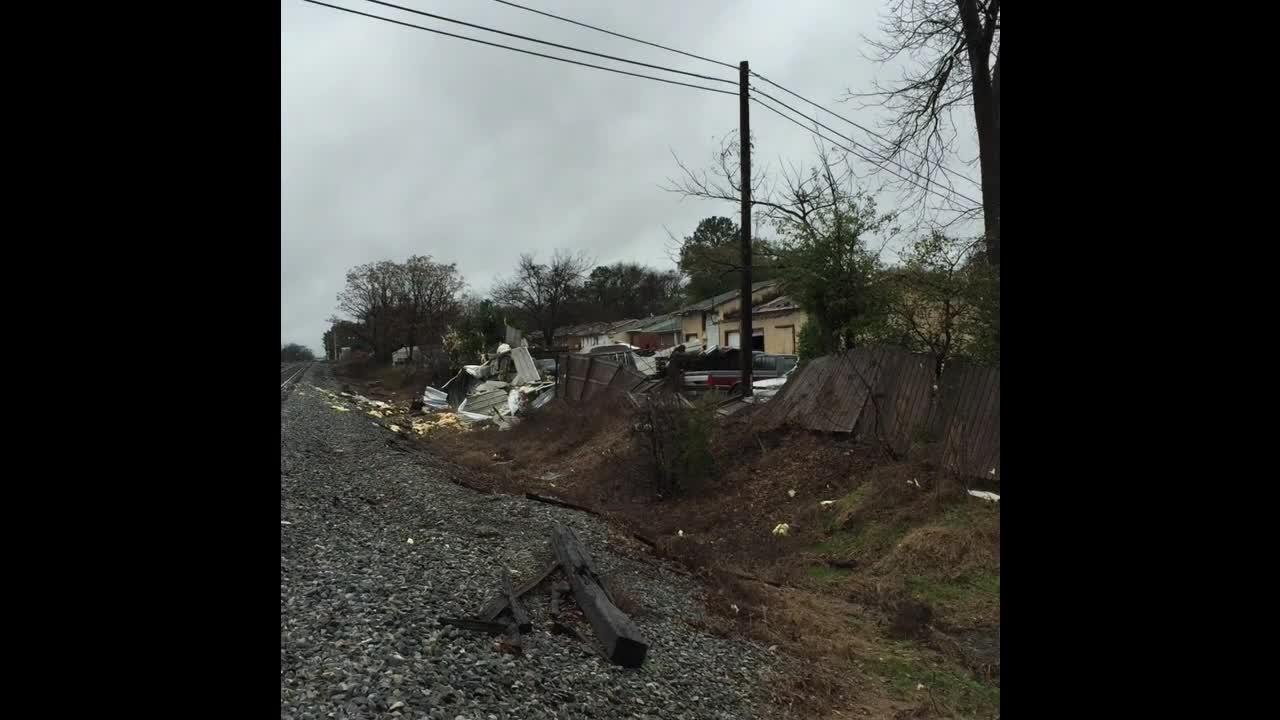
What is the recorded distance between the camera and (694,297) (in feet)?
178

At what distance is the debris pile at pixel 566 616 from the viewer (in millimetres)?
5184

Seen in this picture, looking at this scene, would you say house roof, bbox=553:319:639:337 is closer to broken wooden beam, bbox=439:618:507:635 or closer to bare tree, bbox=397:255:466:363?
bare tree, bbox=397:255:466:363

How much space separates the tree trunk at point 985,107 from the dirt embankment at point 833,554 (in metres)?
4.73

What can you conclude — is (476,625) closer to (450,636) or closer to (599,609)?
(450,636)

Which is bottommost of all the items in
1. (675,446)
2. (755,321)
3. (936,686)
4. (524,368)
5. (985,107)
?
(936,686)

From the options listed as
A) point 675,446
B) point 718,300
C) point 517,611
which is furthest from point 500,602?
point 718,300

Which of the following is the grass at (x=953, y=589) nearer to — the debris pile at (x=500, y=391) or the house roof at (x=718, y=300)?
the debris pile at (x=500, y=391)

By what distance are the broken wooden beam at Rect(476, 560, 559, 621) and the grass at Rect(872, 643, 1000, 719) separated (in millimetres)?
2852

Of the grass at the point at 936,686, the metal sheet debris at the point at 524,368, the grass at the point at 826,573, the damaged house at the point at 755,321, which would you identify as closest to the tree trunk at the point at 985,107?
the grass at the point at 826,573

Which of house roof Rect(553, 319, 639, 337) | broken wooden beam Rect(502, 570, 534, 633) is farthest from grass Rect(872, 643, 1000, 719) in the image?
house roof Rect(553, 319, 639, 337)

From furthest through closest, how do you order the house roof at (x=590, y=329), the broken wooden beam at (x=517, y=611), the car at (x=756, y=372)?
the house roof at (x=590, y=329) → the car at (x=756, y=372) → the broken wooden beam at (x=517, y=611)

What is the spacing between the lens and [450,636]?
507cm

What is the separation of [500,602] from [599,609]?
781 millimetres
